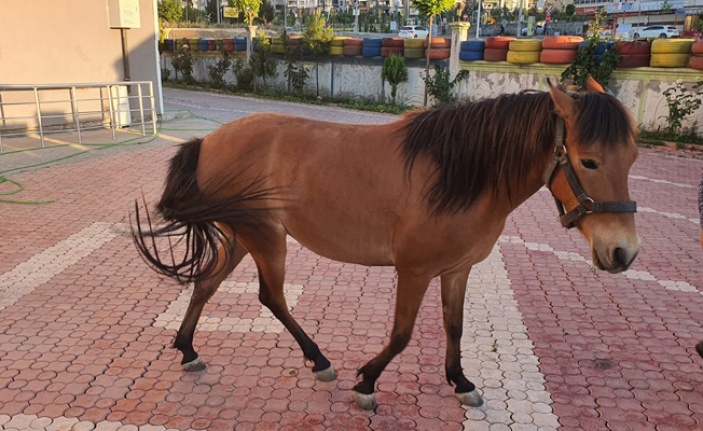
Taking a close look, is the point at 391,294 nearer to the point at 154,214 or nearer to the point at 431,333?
the point at 431,333

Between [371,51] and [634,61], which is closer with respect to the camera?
[634,61]

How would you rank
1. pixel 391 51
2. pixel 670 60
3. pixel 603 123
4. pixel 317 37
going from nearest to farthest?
1. pixel 603 123
2. pixel 670 60
3. pixel 391 51
4. pixel 317 37

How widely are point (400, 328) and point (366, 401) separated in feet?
1.52

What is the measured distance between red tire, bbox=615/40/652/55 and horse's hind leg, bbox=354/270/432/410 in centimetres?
1105

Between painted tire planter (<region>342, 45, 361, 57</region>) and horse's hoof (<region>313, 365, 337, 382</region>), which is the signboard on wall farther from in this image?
horse's hoof (<region>313, 365, 337, 382</region>)

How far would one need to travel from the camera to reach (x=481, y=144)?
7.54 feet

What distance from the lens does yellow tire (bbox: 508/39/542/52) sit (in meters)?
12.6

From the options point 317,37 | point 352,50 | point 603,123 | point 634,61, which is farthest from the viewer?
point 317,37

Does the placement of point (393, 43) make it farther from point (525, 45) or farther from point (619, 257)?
point (619, 257)

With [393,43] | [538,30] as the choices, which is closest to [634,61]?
[393,43]

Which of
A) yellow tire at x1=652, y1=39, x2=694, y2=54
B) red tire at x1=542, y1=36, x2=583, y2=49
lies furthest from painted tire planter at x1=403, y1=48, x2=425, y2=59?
yellow tire at x1=652, y1=39, x2=694, y2=54

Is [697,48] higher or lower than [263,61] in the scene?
higher

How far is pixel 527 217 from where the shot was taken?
6.38 metres

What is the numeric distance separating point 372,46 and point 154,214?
14.7 metres
